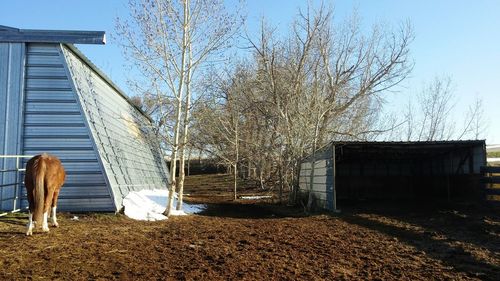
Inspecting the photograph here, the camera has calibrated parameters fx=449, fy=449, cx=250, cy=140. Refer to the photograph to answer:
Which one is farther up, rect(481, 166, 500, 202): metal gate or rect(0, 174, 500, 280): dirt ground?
rect(481, 166, 500, 202): metal gate

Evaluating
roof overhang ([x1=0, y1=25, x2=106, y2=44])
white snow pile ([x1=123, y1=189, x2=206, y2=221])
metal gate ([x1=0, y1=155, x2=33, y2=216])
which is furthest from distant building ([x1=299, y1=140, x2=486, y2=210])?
metal gate ([x1=0, y1=155, x2=33, y2=216])

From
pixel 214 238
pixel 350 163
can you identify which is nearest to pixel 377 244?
pixel 214 238

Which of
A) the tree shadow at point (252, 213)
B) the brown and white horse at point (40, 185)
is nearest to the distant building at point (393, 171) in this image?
the tree shadow at point (252, 213)

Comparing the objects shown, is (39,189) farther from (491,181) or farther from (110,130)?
(491,181)

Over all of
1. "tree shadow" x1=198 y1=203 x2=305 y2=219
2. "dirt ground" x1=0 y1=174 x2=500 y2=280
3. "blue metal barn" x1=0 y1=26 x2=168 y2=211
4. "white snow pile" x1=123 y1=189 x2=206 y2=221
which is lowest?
"tree shadow" x1=198 y1=203 x2=305 y2=219

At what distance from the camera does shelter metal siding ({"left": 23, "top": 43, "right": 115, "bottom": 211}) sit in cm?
1216

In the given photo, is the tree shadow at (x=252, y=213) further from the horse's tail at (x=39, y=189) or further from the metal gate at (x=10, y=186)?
the horse's tail at (x=39, y=189)

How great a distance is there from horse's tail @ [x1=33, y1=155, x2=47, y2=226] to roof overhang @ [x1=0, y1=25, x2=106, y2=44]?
4676mm

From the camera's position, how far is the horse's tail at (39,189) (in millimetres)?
8242

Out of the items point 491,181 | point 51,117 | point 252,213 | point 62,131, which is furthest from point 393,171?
point 51,117

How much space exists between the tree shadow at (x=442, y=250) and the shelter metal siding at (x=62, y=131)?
7266mm

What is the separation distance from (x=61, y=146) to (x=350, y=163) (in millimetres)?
14913

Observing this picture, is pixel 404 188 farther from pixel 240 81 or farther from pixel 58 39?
pixel 58 39

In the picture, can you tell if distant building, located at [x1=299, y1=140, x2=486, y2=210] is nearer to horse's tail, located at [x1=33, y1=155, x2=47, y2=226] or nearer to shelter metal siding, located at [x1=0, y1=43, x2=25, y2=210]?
horse's tail, located at [x1=33, y1=155, x2=47, y2=226]
